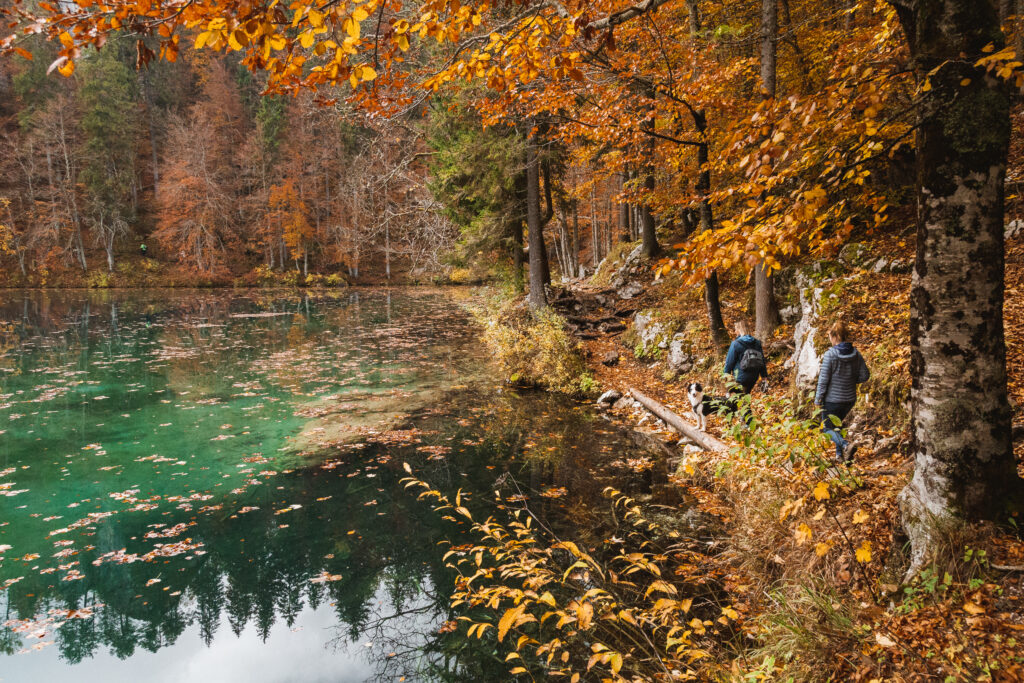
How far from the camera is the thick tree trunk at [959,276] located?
133 inches

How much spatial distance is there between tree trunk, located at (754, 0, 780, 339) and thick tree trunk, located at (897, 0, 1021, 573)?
6.12m

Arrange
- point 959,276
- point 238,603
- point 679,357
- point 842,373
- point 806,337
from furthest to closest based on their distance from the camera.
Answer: point 679,357 < point 806,337 < point 842,373 < point 238,603 < point 959,276

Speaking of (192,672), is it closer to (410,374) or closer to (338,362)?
(410,374)

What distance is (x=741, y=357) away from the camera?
27.2 feet

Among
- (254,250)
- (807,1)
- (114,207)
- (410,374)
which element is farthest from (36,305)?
(807,1)

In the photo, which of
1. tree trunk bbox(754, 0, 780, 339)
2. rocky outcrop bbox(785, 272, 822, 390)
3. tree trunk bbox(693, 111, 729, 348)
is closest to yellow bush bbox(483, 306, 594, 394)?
tree trunk bbox(693, 111, 729, 348)

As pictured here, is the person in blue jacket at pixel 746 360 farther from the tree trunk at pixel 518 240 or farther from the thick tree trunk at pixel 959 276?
the tree trunk at pixel 518 240

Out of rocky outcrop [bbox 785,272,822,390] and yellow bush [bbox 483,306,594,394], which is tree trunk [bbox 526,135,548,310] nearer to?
yellow bush [bbox 483,306,594,394]

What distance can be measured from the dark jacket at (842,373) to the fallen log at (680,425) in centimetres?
143

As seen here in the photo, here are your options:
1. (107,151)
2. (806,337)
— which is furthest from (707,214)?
(107,151)

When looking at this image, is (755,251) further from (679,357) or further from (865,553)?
(679,357)

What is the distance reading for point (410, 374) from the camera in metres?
16.1

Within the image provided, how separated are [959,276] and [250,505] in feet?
28.4

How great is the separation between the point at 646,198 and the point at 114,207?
175ft
